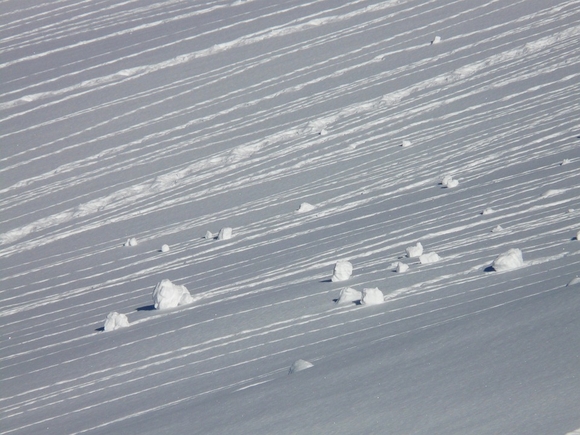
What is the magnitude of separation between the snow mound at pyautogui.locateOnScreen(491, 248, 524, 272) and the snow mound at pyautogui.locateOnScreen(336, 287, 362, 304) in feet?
2.09

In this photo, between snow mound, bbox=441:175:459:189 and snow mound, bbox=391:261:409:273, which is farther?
snow mound, bbox=441:175:459:189

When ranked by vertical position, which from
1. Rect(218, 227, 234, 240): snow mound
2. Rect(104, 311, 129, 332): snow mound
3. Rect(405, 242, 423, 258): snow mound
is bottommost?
Rect(405, 242, 423, 258): snow mound

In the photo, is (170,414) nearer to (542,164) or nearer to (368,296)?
(368,296)

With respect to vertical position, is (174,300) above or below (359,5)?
below

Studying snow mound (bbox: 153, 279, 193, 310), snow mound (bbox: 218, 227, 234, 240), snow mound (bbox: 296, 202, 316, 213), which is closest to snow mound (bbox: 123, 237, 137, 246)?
snow mound (bbox: 218, 227, 234, 240)

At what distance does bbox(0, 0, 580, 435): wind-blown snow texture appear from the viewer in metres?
2.45

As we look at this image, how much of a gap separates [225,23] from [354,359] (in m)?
7.44

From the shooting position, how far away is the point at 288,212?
5.69 meters

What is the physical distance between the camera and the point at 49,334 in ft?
14.5

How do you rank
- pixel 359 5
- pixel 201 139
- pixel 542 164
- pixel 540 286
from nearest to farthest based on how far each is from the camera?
pixel 540 286
pixel 542 164
pixel 201 139
pixel 359 5

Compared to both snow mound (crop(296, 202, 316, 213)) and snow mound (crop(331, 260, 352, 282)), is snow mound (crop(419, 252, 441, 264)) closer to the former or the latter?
snow mound (crop(331, 260, 352, 282))

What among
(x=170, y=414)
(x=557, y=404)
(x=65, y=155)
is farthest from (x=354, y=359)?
(x=65, y=155)

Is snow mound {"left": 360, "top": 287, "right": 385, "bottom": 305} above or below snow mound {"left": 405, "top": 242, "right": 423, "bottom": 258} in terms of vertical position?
below

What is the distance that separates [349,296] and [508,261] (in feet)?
2.41
